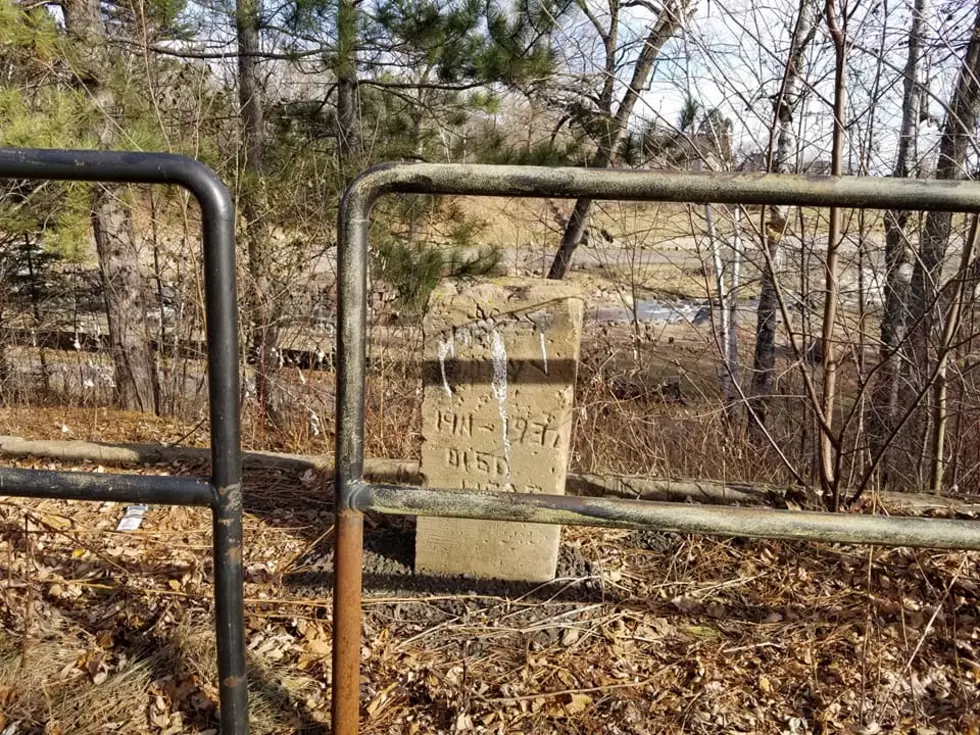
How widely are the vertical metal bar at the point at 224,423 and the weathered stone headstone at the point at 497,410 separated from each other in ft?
3.82

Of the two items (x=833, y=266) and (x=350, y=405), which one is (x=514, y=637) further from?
(x=833, y=266)

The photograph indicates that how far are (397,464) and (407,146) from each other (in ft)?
15.4

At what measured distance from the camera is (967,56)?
3832 millimetres

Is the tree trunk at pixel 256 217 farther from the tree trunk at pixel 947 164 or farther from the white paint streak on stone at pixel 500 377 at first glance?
the tree trunk at pixel 947 164

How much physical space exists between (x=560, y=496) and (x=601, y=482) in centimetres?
191

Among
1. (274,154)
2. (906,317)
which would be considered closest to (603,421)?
(906,317)

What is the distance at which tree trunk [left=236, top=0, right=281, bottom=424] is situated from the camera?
6316mm

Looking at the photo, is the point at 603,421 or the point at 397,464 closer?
the point at 397,464

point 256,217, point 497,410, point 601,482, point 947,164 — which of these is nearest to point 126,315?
point 256,217

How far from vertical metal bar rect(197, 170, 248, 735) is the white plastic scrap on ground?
5.28 ft

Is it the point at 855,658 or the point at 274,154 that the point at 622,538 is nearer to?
the point at 855,658

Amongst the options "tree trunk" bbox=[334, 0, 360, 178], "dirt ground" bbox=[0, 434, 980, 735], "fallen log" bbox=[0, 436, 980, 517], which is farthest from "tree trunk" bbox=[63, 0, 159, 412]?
"dirt ground" bbox=[0, 434, 980, 735]

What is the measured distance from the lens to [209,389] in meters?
1.19

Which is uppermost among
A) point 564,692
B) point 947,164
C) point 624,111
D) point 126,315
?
point 624,111
